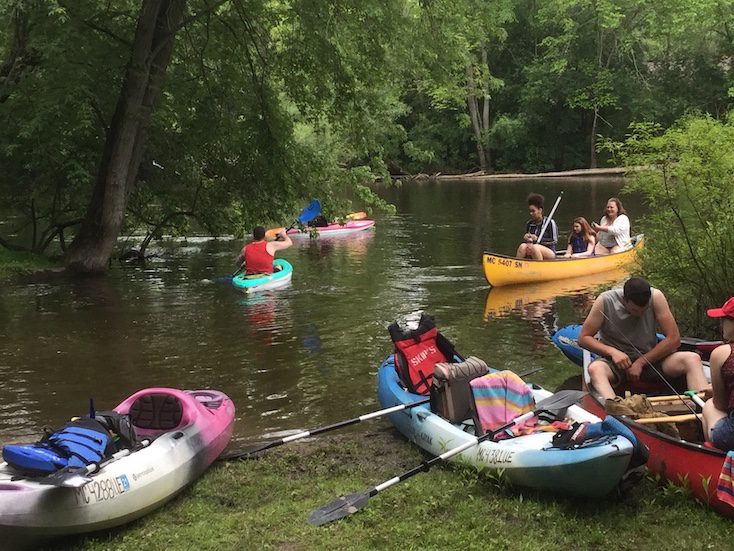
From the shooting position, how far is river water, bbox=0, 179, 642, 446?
718 cm

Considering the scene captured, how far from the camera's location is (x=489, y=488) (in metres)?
4.63

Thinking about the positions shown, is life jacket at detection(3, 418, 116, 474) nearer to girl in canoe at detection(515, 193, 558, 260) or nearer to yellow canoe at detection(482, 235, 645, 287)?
yellow canoe at detection(482, 235, 645, 287)

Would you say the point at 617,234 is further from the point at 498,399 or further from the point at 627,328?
the point at 498,399

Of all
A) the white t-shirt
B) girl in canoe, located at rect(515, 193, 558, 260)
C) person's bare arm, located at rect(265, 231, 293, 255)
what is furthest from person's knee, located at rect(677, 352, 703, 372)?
person's bare arm, located at rect(265, 231, 293, 255)


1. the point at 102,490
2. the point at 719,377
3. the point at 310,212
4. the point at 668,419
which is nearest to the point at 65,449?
the point at 102,490

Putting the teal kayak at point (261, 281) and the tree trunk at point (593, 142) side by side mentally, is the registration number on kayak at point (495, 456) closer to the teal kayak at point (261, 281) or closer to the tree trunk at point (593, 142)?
the teal kayak at point (261, 281)

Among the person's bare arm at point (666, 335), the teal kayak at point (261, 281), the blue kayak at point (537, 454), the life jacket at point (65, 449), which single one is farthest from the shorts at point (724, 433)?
the teal kayak at point (261, 281)

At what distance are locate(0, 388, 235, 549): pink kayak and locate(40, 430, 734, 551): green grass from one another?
17 centimetres

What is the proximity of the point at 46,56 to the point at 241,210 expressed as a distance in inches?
191

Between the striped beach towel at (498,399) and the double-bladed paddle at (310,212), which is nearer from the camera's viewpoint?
the striped beach towel at (498,399)

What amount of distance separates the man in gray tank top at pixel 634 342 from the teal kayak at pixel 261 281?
7724 mm

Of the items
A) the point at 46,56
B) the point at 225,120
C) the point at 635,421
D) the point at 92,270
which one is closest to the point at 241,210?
the point at 225,120

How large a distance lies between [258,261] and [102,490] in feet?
28.9

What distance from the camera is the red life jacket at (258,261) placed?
42.2 feet
